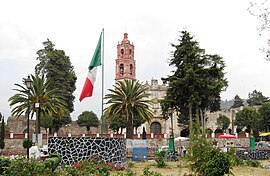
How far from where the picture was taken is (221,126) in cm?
5647

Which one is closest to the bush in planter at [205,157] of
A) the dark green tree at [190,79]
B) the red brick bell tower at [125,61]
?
the dark green tree at [190,79]

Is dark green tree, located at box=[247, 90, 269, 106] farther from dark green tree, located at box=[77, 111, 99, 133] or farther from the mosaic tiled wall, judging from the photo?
the mosaic tiled wall

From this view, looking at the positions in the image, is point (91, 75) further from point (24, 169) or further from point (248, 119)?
point (248, 119)

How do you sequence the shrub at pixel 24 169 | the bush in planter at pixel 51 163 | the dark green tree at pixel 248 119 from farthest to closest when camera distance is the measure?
the dark green tree at pixel 248 119 < the bush in planter at pixel 51 163 < the shrub at pixel 24 169

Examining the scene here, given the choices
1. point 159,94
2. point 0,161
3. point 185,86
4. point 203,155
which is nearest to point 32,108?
point 185,86

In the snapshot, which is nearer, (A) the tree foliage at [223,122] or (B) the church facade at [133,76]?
(A) the tree foliage at [223,122]

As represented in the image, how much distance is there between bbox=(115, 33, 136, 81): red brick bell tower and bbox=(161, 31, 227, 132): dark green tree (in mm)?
30399

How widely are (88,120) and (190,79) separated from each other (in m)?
29.8

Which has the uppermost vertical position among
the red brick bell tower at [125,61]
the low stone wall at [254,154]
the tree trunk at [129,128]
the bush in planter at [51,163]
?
the red brick bell tower at [125,61]

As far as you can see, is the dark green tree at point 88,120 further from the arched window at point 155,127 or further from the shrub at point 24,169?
the shrub at point 24,169

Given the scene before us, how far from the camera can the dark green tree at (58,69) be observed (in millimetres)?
43438

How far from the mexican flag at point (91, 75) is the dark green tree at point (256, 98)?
226 ft

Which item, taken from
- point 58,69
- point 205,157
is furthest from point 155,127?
point 205,157

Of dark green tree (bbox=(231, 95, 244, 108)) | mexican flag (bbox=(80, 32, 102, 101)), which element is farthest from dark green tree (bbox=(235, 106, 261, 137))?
mexican flag (bbox=(80, 32, 102, 101))
